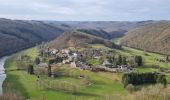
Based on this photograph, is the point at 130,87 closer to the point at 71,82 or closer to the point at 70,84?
the point at 70,84

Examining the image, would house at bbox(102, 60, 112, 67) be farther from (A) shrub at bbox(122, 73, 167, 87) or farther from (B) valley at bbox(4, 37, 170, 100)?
(A) shrub at bbox(122, 73, 167, 87)

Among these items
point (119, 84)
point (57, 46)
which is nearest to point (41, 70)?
point (119, 84)

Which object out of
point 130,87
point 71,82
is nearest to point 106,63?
point 71,82

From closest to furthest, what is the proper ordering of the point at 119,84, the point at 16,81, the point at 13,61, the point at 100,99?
the point at 100,99, the point at 119,84, the point at 16,81, the point at 13,61

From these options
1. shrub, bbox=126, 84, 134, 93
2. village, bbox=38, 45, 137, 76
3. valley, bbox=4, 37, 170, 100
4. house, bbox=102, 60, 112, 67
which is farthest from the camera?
house, bbox=102, 60, 112, 67

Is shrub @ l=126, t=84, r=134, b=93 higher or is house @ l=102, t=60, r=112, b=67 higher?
house @ l=102, t=60, r=112, b=67

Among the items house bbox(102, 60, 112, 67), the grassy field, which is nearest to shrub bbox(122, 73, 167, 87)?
the grassy field

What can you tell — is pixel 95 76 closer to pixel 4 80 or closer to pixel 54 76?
pixel 54 76

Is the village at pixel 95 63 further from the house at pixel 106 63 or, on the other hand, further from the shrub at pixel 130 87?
the shrub at pixel 130 87

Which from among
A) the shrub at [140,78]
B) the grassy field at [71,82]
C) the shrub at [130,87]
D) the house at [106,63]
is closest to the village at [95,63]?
the house at [106,63]
